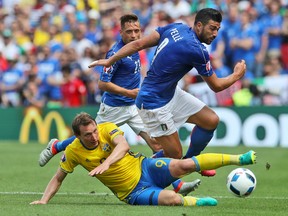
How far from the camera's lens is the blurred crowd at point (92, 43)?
21266 mm

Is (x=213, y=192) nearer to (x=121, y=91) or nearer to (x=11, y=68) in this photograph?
(x=121, y=91)

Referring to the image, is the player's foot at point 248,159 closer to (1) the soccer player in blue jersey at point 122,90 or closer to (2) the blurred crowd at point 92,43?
(1) the soccer player in blue jersey at point 122,90

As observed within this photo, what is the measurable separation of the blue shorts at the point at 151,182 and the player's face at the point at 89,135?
750mm

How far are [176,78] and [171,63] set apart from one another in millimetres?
292

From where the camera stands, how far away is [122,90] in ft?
40.9

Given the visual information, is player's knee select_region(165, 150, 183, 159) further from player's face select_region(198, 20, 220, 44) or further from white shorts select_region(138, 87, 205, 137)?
player's face select_region(198, 20, 220, 44)

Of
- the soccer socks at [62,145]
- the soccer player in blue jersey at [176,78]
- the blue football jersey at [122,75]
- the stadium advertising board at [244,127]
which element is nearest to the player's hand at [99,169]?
the soccer player in blue jersey at [176,78]

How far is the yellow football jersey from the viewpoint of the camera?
1049 centimetres

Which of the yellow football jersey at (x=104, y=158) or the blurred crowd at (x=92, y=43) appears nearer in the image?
the yellow football jersey at (x=104, y=158)

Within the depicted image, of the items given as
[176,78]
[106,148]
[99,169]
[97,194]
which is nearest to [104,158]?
[106,148]

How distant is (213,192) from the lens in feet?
41.4

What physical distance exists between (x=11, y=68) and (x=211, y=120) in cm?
1342

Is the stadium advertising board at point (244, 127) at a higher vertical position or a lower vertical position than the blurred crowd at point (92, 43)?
lower

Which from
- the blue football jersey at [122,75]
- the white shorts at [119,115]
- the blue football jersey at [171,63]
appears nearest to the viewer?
the blue football jersey at [171,63]
